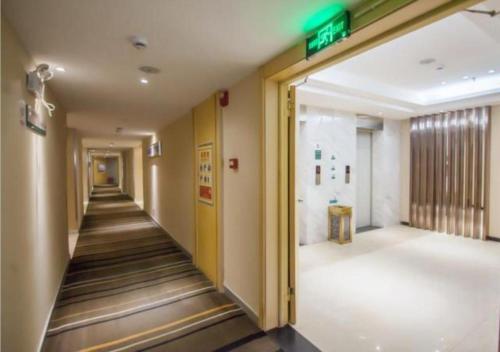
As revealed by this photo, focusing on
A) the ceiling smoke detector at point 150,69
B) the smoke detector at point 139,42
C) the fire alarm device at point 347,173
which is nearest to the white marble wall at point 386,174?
the fire alarm device at point 347,173

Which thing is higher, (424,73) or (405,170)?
(424,73)

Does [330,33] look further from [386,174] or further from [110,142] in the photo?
[110,142]

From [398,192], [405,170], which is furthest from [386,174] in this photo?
[398,192]

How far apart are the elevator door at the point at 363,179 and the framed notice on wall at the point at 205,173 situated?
4.38m

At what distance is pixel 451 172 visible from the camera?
5.74m

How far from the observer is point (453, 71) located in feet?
13.1

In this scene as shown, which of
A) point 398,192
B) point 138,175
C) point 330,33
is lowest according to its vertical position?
point 398,192

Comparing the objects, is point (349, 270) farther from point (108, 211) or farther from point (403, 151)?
point (108, 211)

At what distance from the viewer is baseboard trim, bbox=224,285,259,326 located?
2613 mm

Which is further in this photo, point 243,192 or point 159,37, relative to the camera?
point 243,192

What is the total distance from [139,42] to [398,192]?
279 inches

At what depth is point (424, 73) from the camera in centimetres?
406

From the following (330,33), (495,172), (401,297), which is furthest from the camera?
(495,172)

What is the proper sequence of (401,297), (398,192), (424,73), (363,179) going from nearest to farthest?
(401,297) < (424,73) < (363,179) < (398,192)
